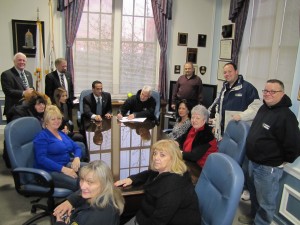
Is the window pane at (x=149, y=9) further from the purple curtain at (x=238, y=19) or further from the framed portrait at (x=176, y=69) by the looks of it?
the purple curtain at (x=238, y=19)

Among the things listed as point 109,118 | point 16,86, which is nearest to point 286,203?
point 109,118

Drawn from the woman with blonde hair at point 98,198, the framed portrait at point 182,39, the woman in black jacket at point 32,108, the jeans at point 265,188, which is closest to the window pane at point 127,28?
the framed portrait at point 182,39

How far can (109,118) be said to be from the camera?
3.76m

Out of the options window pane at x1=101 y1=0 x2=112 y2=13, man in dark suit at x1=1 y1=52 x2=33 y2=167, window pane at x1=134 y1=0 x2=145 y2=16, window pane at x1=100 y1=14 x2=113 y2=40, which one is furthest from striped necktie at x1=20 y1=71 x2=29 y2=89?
window pane at x1=134 y1=0 x2=145 y2=16

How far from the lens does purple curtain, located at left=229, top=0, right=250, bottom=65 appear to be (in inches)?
167

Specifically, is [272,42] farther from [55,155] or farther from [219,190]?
[55,155]

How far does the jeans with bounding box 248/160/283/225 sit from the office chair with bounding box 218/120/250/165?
17 centimetres

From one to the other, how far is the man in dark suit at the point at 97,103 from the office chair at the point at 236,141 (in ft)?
6.06

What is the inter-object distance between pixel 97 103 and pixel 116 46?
5.15 ft

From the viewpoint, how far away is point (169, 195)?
55.9 inches

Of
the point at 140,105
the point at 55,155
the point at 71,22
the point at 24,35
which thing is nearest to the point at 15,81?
the point at 24,35

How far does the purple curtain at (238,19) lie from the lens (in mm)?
4247

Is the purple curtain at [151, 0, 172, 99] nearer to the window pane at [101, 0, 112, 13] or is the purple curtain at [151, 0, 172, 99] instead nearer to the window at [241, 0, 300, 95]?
the window pane at [101, 0, 112, 13]

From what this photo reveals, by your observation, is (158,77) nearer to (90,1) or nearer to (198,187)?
(90,1)
